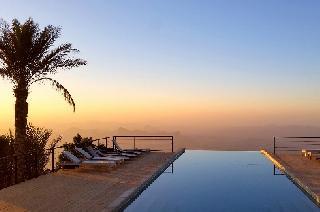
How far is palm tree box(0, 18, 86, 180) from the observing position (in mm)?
16969

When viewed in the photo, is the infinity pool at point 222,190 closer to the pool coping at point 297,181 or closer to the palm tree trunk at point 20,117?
the pool coping at point 297,181

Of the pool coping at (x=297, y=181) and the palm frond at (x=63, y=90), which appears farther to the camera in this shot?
the palm frond at (x=63, y=90)

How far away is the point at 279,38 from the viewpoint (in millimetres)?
25625

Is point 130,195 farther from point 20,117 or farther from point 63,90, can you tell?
point 63,90

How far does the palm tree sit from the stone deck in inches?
123

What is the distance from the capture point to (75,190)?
11508mm

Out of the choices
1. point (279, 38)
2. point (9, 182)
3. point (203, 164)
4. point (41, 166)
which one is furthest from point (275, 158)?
point (9, 182)

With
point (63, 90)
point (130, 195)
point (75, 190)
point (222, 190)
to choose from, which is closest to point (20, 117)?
point (63, 90)

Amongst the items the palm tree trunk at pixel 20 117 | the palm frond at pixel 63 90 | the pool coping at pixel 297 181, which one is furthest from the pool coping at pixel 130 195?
the palm tree trunk at pixel 20 117

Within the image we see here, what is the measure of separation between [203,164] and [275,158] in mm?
3180

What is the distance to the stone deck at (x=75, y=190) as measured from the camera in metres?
9.43

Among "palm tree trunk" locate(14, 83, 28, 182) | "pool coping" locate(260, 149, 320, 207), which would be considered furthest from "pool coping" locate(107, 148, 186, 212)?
"palm tree trunk" locate(14, 83, 28, 182)

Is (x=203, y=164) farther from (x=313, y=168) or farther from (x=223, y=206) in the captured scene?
(x=223, y=206)

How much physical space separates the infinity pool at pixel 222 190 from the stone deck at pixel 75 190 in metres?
0.57
